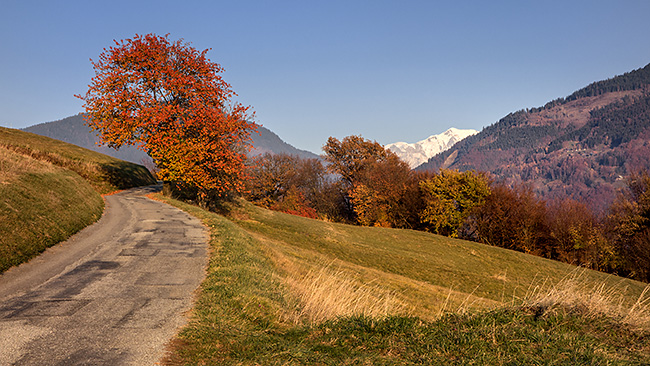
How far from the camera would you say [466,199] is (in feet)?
210

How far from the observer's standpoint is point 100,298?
9.95 m

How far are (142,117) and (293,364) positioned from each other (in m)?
31.8

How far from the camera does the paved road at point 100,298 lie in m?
6.92

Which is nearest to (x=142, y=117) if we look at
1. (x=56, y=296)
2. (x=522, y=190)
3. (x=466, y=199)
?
(x=56, y=296)

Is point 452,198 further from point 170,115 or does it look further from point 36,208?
point 36,208

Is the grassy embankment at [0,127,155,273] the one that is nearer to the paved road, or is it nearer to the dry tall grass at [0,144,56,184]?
the dry tall grass at [0,144,56,184]

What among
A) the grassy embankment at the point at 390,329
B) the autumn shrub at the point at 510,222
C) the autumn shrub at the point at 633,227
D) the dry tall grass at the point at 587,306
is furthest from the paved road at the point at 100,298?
the autumn shrub at the point at 633,227

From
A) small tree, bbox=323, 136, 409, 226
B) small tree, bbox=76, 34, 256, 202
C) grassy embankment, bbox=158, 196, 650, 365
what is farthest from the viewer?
small tree, bbox=323, 136, 409, 226

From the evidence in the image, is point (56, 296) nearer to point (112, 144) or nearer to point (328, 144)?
point (112, 144)

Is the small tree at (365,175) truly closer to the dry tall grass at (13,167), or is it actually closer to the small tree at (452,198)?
the small tree at (452,198)

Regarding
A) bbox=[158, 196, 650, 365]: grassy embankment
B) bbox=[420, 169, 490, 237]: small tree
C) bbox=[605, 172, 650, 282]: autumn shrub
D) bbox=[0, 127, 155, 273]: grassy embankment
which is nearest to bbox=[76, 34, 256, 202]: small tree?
bbox=[0, 127, 155, 273]: grassy embankment

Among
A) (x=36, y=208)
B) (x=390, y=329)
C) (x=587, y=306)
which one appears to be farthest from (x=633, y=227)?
(x=36, y=208)

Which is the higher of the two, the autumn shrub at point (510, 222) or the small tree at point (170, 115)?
the small tree at point (170, 115)

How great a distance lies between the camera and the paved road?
6918 millimetres
